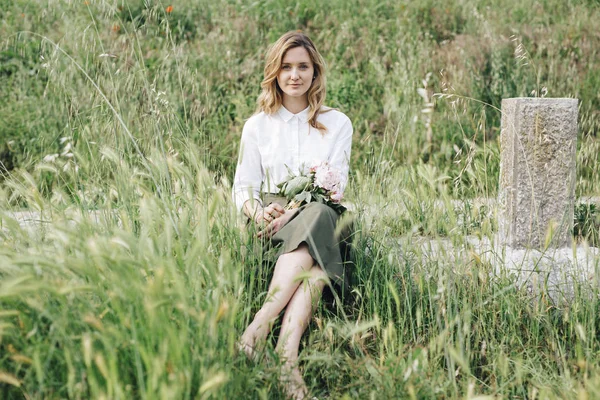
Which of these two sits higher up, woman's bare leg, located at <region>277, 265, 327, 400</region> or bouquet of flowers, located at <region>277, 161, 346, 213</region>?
bouquet of flowers, located at <region>277, 161, 346, 213</region>

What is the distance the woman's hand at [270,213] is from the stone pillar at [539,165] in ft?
3.57

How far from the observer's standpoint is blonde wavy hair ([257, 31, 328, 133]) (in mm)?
2930

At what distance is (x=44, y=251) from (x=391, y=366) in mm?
1112

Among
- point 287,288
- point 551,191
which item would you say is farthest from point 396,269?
point 551,191

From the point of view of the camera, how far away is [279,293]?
7.07 feet

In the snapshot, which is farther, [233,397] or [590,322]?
[590,322]

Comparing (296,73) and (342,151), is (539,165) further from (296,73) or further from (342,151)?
(296,73)

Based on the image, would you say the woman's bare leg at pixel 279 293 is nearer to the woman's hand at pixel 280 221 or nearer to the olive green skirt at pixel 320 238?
the olive green skirt at pixel 320 238

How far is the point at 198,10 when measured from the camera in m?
7.21

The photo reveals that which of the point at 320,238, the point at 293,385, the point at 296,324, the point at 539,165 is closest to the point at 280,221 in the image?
the point at 320,238

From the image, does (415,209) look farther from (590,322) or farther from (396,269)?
(590,322)

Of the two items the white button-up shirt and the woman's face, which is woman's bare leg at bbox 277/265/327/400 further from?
the woman's face

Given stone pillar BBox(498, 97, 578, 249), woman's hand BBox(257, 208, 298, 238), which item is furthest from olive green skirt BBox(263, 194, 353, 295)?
stone pillar BBox(498, 97, 578, 249)

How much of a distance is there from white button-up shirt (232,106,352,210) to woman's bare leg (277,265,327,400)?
0.74 meters
